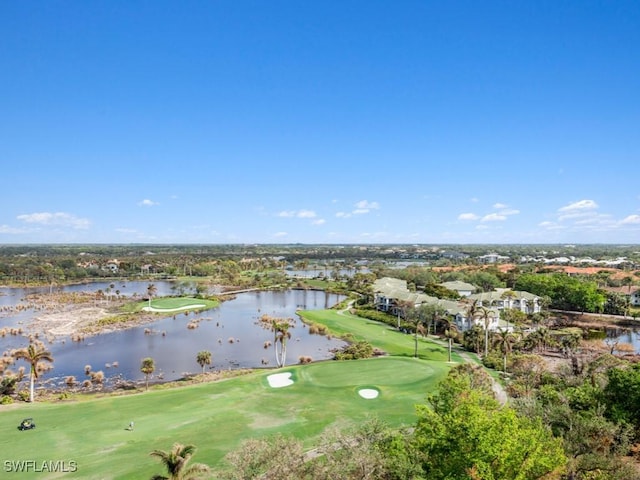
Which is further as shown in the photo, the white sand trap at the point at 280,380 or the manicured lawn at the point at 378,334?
the manicured lawn at the point at 378,334

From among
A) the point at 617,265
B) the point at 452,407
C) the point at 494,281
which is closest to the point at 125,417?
the point at 452,407

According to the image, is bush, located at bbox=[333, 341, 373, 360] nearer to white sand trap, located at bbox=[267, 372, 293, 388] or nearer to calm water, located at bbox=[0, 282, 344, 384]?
calm water, located at bbox=[0, 282, 344, 384]

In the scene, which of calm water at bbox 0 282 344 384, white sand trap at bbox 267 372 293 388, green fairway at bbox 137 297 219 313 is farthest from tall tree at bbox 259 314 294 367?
green fairway at bbox 137 297 219 313

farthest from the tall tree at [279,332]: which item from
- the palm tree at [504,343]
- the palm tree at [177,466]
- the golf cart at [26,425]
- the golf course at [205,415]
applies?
the palm tree at [177,466]

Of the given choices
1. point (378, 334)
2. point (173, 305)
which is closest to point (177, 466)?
point (378, 334)

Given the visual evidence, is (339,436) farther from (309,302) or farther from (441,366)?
(309,302)

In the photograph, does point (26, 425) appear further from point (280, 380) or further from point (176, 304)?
point (176, 304)

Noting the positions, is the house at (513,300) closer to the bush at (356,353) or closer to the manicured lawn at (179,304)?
the bush at (356,353)
